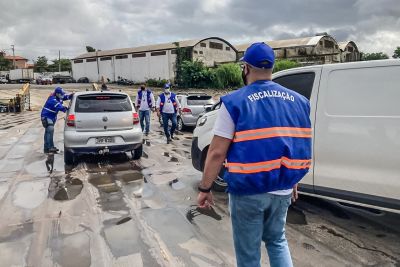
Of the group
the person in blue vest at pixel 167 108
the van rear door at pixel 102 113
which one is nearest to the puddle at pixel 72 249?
the van rear door at pixel 102 113

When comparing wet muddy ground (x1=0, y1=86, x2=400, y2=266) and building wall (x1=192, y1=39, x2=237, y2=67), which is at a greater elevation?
building wall (x1=192, y1=39, x2=237, y2=67)

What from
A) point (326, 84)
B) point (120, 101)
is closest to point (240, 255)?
point (326, 84)

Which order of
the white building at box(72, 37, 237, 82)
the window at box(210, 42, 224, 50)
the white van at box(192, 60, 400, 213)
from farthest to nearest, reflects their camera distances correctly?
the window at box(210, 42, 224, 50) → the white building at box(72, 37, 237, 82) → the white van at box(192, 60, 400, 213)

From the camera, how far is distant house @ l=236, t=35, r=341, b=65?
37969 mm

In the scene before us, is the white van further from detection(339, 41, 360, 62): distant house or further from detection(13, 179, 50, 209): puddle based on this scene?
detection(339, 41, 360, 62): distant house

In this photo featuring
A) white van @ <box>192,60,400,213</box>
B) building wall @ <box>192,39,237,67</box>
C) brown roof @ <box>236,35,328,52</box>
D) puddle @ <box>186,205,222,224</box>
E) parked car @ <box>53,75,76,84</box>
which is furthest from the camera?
parked car @ <box>53,75,76,84</box>

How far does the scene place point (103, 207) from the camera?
4.94 meters

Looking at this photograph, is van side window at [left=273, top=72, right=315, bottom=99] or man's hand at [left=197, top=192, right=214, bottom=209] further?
van side window at [left=273, top=72, right=315, bottom=99]

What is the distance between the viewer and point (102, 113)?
24.4 feet

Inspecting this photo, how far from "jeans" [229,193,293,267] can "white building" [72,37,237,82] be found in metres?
38.2

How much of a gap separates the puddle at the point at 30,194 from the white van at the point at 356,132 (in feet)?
12.3

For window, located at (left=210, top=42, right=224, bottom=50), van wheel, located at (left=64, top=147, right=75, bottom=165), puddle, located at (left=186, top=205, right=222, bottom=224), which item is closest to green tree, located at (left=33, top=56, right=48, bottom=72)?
window, located at (left=210, top=42, right=224, bottom=50)

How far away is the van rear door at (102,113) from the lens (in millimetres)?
7340

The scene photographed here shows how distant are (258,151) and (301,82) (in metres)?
2.73
